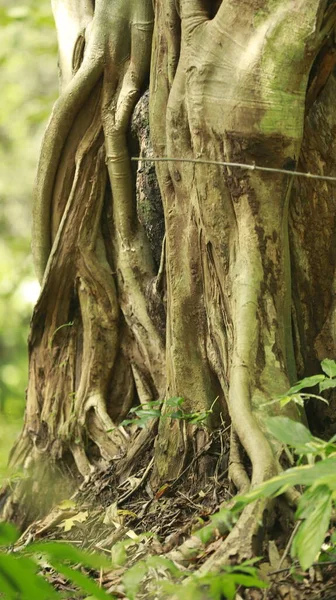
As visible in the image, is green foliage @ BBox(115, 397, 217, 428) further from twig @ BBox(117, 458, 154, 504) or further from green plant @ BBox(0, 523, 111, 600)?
green plant @ BBox(0, 523, 111, 600)

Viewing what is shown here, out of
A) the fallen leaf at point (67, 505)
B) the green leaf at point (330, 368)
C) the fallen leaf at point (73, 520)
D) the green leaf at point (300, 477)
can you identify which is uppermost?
the green leaf at point (330, 368)

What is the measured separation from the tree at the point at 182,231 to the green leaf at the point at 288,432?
2.23 ft

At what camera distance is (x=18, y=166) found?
1395 cm

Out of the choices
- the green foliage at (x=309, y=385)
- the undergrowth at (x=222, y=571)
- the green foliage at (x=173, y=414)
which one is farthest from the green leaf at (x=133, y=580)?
the green foliage at (x=173, y=414)

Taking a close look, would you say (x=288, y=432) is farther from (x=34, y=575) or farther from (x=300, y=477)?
(x=34, y=575)

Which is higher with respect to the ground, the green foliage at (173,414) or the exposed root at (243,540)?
the green foliage at (173,414)

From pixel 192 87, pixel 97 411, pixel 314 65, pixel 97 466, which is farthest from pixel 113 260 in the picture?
pixel 314 65

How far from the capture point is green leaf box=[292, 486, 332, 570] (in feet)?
5.18

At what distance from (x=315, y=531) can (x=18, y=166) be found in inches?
519

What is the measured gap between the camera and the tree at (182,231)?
3041mm

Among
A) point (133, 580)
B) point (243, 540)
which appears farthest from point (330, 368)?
point (133, 580)

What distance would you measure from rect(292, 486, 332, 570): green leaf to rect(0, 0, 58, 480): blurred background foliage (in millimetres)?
4667

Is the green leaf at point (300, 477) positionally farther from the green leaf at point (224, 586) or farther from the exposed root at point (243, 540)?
the exposed root at point (243, 540)

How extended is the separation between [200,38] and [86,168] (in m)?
1.50
